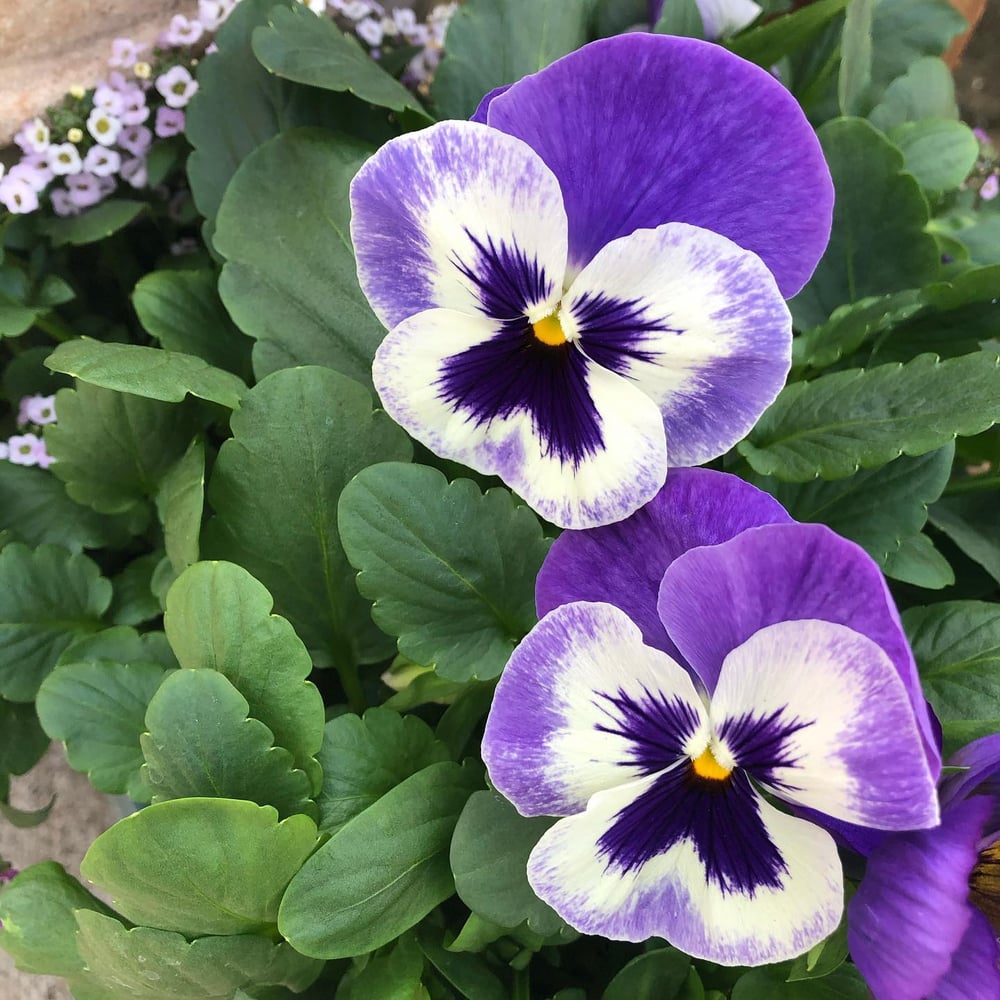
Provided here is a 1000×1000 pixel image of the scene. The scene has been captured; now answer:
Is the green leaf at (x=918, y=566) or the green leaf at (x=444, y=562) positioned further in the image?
the green leaf at (x=918, y=566)

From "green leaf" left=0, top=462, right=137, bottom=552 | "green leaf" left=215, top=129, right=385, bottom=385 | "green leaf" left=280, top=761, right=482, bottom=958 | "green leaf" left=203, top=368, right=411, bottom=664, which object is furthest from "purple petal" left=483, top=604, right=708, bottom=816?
"green leaf" left=0, top=462, right=137, bottom=552

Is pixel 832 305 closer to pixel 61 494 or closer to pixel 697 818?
pixel 697 818

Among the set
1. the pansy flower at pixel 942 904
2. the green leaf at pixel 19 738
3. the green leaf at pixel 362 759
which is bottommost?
the green leaf at pixel 19 738

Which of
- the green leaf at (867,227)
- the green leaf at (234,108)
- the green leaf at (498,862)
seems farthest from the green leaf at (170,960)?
the green leaf at (867,227)

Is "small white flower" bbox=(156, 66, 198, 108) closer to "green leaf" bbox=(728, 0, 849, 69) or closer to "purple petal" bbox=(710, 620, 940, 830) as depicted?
"green leaf" bbox=(728, 0, 849, 69)

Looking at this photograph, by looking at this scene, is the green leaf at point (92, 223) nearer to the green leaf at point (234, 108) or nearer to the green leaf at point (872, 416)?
the green leaf at point (234, 108)

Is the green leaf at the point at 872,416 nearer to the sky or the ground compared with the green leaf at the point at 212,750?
nearer to the sky

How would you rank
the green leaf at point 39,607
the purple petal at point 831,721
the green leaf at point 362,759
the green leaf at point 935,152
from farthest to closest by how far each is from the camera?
the green leaf at point 935,152
the green leaf at point 39,607
the green leaf at point 362,759
the purple petal at point 831,721

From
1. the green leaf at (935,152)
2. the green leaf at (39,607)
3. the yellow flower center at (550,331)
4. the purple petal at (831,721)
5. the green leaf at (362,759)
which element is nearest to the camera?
the purple petal at (831,721)
